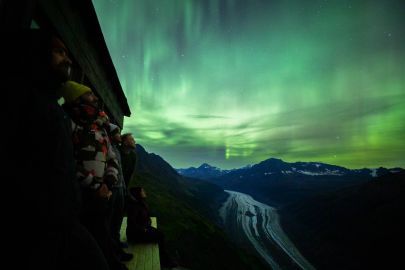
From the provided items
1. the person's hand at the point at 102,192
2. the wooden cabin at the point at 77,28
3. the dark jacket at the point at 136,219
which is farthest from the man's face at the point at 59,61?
the dark jacket at the point at 136,219

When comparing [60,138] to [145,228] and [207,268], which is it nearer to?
[145,228]

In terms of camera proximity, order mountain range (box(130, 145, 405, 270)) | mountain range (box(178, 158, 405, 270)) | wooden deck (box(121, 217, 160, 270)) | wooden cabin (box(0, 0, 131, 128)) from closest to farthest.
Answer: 1. wooden cabin (box(0, 0, 131, 128))
2. wooden deck (box(121, 217, 160, 270))
3. mountain range (box(130, 145, 405, 270))
4. mountain range (box(178, 158, 405, 270))

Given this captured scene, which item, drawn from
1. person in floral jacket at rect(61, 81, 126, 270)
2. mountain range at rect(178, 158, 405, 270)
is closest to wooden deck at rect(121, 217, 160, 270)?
person in floral jacket at rect(61, 81, 126, 270)

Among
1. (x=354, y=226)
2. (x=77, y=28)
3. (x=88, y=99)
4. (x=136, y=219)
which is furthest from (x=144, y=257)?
(x=354, y=226)

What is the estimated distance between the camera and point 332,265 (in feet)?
233

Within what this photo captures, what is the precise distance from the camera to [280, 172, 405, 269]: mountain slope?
74.4 m

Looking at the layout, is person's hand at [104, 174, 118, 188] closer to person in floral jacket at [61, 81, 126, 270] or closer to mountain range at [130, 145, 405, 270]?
person in floral jacket at [61, 81, 126, 270]

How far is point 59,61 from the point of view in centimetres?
174

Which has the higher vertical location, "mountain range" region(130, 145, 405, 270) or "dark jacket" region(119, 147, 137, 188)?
"dark jacket" region(119, 147, 137, 188)

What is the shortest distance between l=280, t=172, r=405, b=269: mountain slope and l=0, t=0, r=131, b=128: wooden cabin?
8283 centimetres

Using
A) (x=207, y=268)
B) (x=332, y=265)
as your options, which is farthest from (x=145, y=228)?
(x=332, y=265)

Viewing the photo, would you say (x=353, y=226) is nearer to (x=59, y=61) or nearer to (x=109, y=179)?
(x=109, y=179)

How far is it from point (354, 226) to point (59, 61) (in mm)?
122571

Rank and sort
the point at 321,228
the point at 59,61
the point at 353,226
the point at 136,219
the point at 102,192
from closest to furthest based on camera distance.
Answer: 1. the point at 59,61
2. the point at 102,192
3. the point at 136,219
4. the point at 353,226
5. the point at 321,228
